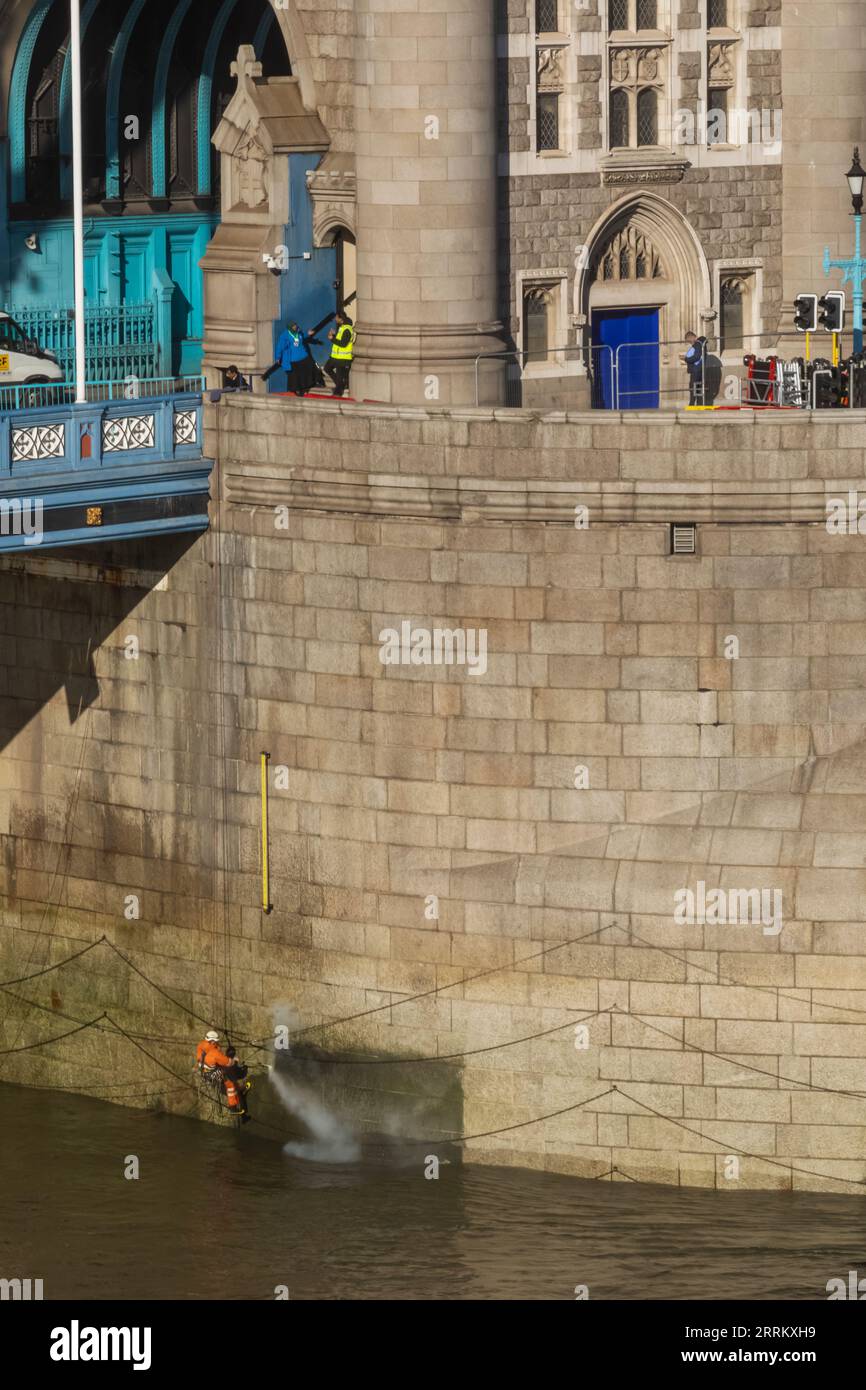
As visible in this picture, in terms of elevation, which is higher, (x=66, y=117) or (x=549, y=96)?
(x=66, y=117)

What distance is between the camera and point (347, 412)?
161 feet

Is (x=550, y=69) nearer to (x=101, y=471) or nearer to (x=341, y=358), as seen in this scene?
(x=341, y=358)

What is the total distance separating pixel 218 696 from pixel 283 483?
11.4 ft

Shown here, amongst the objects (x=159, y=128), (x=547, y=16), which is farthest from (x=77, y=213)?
(x=159, y=128)

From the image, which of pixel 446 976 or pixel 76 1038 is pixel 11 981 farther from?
pixel 446 976

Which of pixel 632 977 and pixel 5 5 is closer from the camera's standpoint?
pixel 632 977

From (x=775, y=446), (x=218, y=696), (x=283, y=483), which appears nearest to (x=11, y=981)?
(x=218, y=696)

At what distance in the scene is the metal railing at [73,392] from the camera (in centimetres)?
5744

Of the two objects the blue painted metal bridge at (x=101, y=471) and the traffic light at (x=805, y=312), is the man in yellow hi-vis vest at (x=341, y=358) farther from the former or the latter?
the traffic light at (x=805, y=312)

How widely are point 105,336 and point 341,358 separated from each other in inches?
470

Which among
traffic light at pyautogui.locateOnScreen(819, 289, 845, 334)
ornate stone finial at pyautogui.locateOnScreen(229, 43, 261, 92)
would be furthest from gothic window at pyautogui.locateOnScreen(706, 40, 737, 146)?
ornate stone finial at pyautogui.locateOnScreen(229, 43, 261, 92)

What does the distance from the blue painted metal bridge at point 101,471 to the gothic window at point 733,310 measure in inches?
393

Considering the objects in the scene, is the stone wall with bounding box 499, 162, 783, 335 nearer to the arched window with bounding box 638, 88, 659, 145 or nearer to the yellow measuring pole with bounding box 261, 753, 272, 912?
the arched window with bounding box 638, 88, 659, 145

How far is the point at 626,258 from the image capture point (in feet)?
183
